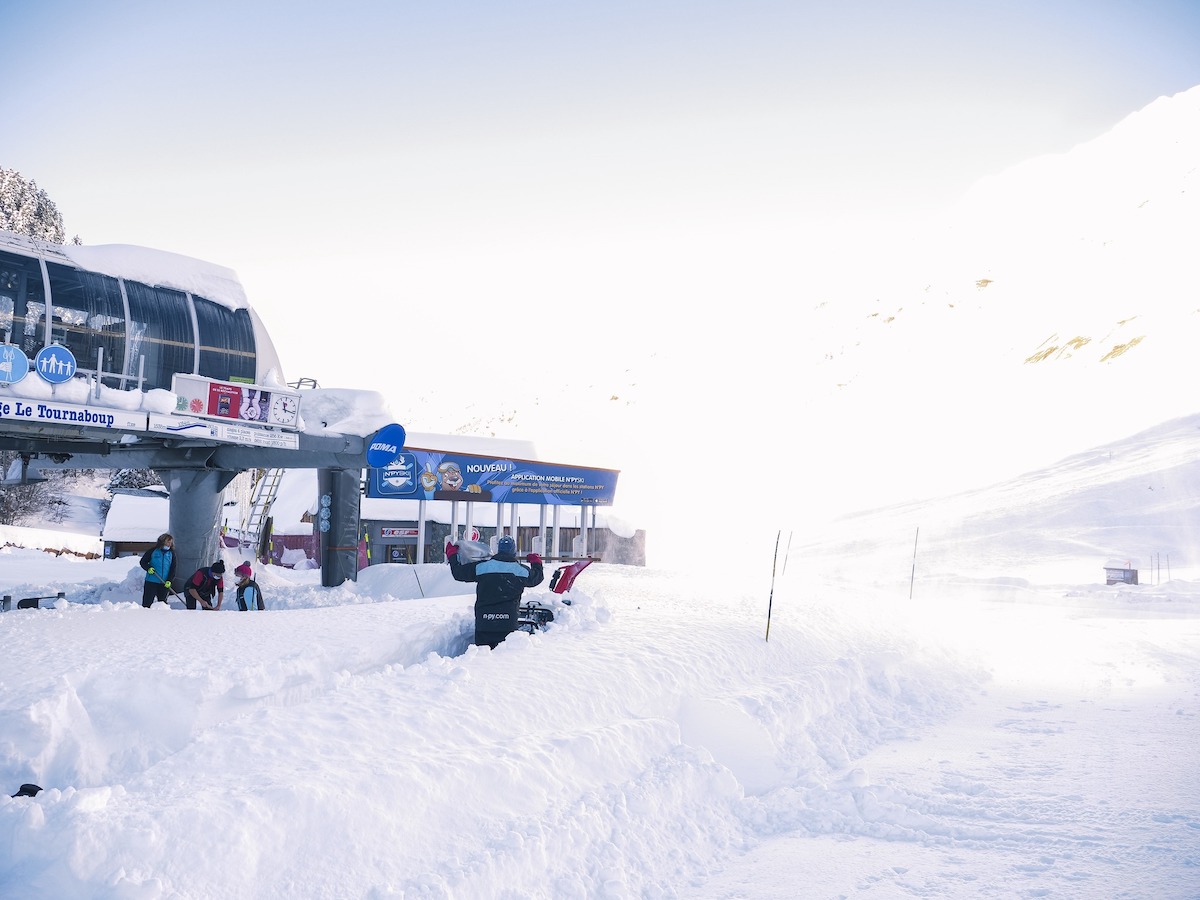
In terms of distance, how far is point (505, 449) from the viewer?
30141mm

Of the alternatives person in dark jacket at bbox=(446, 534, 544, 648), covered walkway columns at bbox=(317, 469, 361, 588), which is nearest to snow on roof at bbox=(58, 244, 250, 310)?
covered walkway columns at bbox=(317, 469, 361, 588)

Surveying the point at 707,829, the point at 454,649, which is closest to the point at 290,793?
the point at 707,829

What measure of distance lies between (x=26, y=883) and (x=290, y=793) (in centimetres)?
124

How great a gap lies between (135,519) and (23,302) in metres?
28.2

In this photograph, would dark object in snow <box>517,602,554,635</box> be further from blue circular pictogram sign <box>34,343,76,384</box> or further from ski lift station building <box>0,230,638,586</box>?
blue circular pictogram sign <box>34,343,76,384</box>

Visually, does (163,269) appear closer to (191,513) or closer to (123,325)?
(123,325)

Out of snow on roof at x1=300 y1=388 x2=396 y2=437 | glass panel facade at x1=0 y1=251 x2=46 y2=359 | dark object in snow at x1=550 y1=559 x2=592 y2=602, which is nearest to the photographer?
glass panel facade at x1=0 y1=251 x2=46 y2=359

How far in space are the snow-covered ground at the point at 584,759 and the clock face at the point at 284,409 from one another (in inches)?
163

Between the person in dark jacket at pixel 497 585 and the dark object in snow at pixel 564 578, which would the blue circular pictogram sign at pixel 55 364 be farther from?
the dark object in snow at pixel 564 578

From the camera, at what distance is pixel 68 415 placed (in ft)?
36.4

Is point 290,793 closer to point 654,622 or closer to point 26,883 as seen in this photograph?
point 26,883

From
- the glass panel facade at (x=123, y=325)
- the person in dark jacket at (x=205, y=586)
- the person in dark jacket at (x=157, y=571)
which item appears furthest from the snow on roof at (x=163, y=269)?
the person in dark jacket at (x=205, y=586)

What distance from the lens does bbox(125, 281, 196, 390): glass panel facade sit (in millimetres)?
12867

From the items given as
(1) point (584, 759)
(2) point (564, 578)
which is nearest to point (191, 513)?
(2) point (564, 578)
